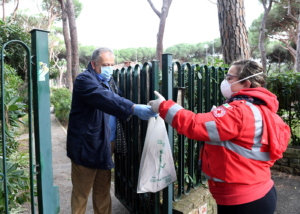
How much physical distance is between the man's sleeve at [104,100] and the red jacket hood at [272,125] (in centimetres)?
91

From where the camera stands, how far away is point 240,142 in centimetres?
150

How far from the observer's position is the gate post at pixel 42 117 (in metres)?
1.50

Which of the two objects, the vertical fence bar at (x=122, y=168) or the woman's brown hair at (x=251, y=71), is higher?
the woman's brown hair at (x=251, y=71)

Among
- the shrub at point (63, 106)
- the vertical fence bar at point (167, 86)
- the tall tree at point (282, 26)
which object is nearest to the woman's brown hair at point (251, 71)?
the vertical fence bar at point (167, 86)

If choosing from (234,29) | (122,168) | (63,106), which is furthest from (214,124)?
(63,106)

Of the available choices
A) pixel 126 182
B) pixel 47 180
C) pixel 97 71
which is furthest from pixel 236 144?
pixel 126 182

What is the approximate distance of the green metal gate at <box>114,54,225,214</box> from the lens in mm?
2191

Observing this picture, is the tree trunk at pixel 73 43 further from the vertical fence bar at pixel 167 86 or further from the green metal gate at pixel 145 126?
the vertical fence bar at pixel 167 86

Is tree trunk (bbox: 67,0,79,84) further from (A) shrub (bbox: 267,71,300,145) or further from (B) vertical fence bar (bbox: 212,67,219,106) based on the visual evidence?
(B) vertical fence bar (bbox: 212,67,219,106)

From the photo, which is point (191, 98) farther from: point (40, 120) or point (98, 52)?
point (40, 120)

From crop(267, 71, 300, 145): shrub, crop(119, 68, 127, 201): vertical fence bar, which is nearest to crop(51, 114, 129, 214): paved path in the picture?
crop(119, 68, 127, 201): vertical fence bar

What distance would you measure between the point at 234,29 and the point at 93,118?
134 inches

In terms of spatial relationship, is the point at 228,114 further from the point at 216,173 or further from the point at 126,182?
the point at 126,182

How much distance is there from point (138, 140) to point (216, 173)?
1.10m
